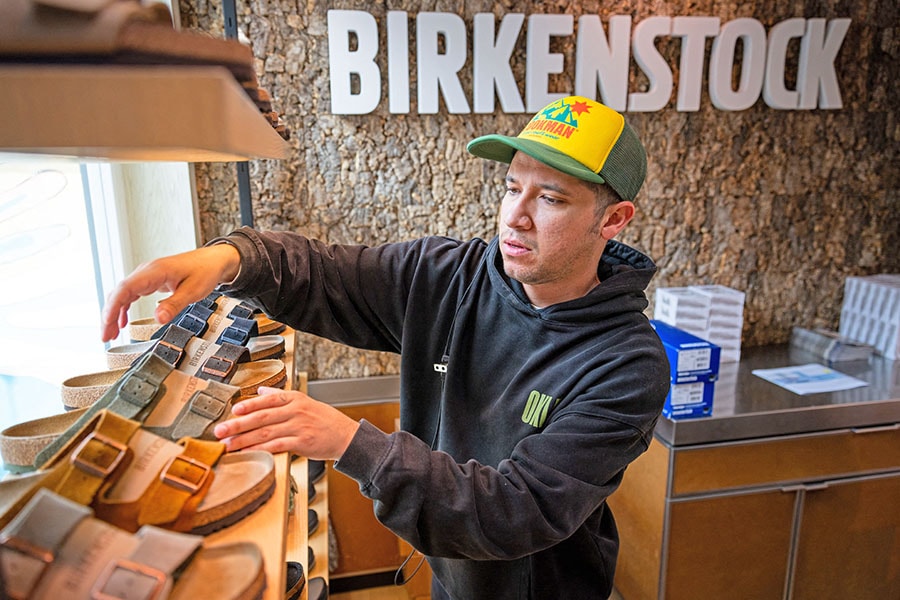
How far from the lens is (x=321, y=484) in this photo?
72.8 inches

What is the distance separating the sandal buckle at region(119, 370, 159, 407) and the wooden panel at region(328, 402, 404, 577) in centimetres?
158

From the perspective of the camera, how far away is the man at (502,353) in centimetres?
78

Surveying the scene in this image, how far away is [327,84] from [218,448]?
164cm

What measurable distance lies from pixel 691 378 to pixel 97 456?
1.73 meters

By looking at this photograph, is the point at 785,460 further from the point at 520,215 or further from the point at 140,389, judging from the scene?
the point at 140,389

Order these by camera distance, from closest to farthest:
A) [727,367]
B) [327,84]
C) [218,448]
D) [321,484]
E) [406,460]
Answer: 1. [218,448]
2. [406,460]
3. [321,484]
4. [327,84]
5. [727,367]

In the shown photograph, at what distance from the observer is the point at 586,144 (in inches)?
41.3

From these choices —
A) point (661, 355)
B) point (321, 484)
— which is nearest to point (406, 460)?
point (661, 355)

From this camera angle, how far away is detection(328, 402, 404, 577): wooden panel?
2277mm

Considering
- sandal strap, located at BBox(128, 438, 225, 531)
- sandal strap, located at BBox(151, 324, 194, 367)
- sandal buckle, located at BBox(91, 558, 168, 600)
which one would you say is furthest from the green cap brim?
sandal buckle, located at BBox(91, 558, 168, 600)

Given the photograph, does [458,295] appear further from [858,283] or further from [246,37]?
[858,283]

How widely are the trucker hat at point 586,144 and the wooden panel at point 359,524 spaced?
4.54 feet

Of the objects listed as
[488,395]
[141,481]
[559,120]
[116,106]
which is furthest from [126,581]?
[559,120]

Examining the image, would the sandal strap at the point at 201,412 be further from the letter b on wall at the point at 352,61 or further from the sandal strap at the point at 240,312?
the letter b on wall at the point at 352,61
